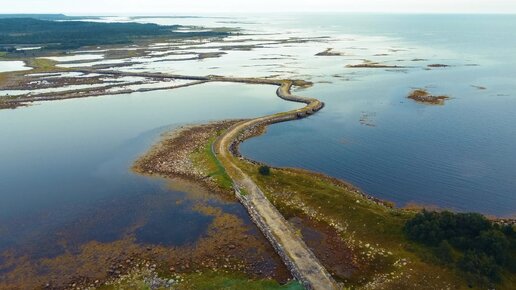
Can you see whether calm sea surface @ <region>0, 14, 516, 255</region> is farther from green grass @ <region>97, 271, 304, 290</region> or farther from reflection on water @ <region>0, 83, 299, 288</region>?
green grass @ <region>97, 271, 304, 290</region>

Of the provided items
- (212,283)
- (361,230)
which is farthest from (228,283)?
(361,230)

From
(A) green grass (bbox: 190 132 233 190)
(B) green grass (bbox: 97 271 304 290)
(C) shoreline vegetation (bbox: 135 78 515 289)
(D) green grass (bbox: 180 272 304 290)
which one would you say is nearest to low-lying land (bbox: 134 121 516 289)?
(C) shoreline vegetation (bbox: 135 78 515 289)

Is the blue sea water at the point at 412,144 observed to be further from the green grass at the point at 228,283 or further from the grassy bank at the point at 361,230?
the green grass at the point at 228,283

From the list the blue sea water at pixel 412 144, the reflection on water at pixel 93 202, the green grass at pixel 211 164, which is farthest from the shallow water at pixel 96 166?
the blue sea water at pixel 412 144

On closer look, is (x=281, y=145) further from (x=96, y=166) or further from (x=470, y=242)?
(x=470, y=242)

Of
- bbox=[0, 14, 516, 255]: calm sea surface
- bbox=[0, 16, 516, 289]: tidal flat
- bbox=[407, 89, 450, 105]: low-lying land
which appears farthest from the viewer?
bbox=[407, 89, 450, 105]: low-lying land
